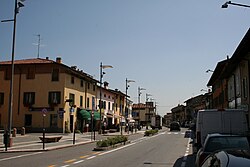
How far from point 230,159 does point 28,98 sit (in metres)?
45.9

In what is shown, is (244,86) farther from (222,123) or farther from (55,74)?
(55,74)

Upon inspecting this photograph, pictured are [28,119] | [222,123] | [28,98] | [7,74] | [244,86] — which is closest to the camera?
[222,123]

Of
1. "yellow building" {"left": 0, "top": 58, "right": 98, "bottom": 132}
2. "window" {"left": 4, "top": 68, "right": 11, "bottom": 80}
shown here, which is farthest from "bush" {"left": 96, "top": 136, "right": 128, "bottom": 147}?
"window" {"left": 4, "top": 68, "right": 11, "bottom": 80}

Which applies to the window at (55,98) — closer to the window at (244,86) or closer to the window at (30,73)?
the window at (30,73)

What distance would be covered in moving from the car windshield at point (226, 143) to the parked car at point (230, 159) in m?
4.32

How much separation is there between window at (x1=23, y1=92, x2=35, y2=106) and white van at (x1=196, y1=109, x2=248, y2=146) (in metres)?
36.8

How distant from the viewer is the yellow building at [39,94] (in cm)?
4581

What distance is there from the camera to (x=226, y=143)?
9.00 m

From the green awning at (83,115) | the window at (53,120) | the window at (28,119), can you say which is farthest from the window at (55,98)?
the green awning at (83,115)

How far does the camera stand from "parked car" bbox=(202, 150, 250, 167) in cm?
375

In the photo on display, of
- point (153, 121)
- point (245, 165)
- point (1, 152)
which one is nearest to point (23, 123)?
point (1, 152)

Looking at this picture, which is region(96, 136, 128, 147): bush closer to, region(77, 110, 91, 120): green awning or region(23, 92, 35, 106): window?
region(23, 92, 35, 106): window

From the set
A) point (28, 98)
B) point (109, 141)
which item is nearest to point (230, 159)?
point (109, 141)

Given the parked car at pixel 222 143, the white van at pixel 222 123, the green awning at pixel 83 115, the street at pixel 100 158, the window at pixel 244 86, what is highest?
the window at pixel 244 86
